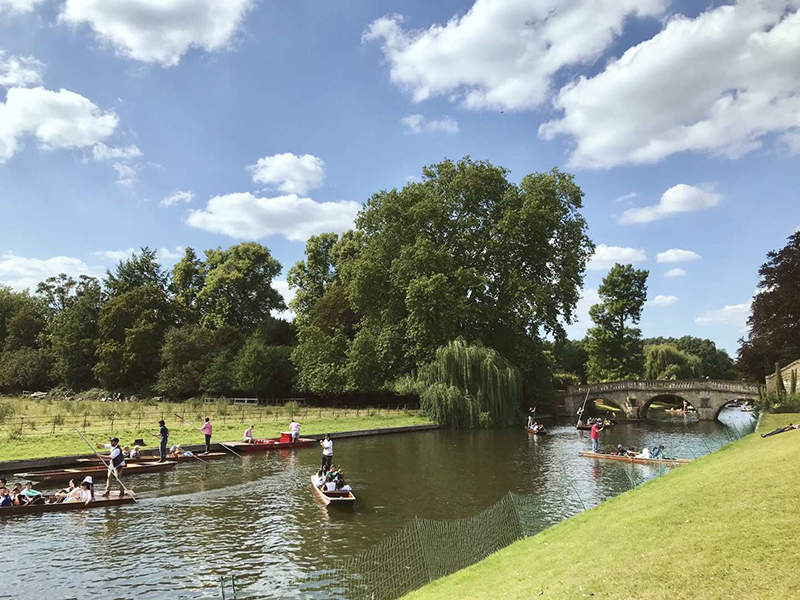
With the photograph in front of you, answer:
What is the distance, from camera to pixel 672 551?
337 inches

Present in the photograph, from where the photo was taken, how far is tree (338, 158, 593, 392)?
47406mm

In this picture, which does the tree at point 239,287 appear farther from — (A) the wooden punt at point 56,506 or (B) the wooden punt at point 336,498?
(B) the wooden punt at point 336,498

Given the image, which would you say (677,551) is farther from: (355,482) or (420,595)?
(355,482)

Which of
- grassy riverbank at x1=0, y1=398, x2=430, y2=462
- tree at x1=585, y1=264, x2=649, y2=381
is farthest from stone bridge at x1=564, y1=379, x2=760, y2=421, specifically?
grassy riverbank at x1=0, y1=398, x2=430, y2=462

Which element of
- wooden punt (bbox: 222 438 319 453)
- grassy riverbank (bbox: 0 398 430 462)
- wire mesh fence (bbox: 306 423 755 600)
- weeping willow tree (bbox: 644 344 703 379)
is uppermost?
weeping willow tree (bbox: 644 344 703 379)

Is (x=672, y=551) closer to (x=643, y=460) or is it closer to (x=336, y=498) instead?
(x=336, y=498)

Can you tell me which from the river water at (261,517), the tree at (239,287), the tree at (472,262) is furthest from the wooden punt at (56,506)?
the tree at (239,287)

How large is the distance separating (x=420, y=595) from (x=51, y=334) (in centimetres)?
8678

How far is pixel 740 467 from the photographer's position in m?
14.8

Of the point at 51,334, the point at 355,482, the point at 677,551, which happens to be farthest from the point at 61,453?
the point at 51,334

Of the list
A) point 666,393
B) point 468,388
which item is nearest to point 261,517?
point 468,388

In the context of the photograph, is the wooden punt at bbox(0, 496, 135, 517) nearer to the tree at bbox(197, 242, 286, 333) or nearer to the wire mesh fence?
the wire mesh fence

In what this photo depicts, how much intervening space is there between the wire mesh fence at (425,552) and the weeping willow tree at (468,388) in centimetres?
2401

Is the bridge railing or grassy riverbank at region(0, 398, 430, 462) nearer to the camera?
grassy riverbank at region(0, 398, 430, 462)
